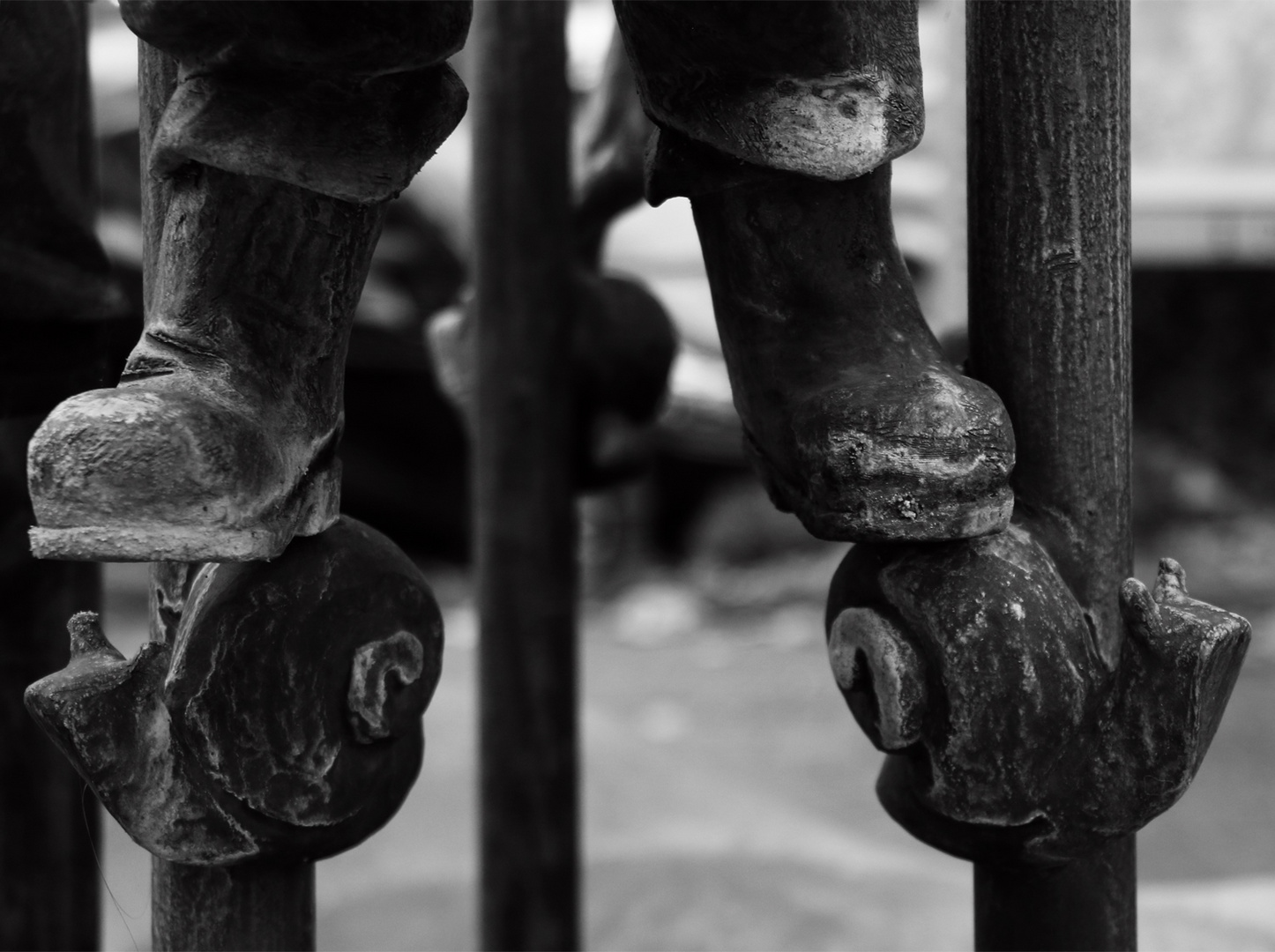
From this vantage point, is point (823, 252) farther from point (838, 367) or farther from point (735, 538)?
point (735, 538)

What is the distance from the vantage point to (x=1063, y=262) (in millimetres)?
562

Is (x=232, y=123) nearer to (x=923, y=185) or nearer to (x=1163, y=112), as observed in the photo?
(x=923, y=185)

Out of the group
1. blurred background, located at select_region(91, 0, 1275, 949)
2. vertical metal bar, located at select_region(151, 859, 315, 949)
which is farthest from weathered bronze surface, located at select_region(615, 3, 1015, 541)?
blurred background, located at select_region(91, 0, 1275, 949)

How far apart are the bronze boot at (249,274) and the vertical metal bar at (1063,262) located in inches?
7.6

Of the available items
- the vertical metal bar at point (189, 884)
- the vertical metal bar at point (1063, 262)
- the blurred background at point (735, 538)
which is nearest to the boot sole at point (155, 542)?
the vertical metal bar at point (189, 884)

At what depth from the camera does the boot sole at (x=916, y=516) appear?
511 millimetres

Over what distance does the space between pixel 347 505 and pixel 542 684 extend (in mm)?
2455

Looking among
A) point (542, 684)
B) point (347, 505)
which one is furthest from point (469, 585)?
point (542, 684)

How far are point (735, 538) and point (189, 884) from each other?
9.41ft

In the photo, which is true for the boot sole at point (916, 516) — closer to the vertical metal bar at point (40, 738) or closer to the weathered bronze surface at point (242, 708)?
the weathered bronze surface at point (242, 708)

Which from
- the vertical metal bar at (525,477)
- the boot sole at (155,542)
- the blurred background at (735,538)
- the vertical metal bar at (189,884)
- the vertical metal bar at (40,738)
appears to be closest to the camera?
the boot sole at (155,542)

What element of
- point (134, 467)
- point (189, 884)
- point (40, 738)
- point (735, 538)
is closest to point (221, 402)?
point (134, 467)

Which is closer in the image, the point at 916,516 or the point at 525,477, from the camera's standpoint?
the point at 916,516

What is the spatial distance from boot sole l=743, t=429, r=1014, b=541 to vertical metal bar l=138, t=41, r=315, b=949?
0.75 ft
